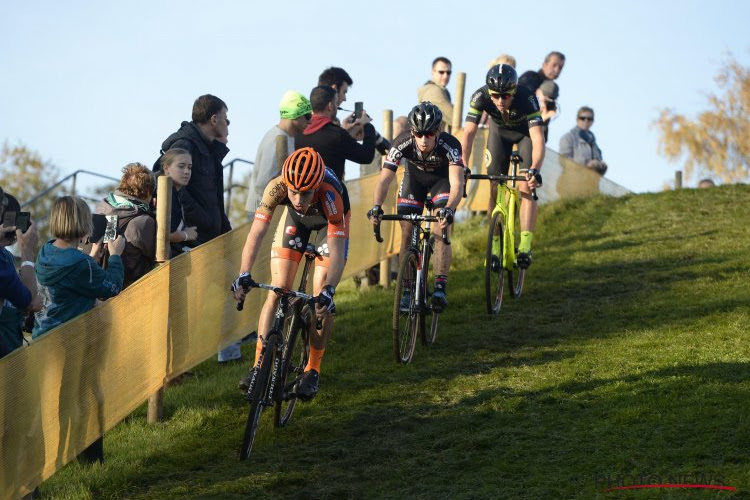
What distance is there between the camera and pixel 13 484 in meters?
7.20

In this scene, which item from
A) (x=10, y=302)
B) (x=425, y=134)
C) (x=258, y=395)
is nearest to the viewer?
(x=10, y=302)

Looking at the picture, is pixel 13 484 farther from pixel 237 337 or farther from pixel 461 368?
pixel 461 368

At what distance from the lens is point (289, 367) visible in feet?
30.3

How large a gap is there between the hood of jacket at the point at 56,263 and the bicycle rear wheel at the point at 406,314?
370 cm

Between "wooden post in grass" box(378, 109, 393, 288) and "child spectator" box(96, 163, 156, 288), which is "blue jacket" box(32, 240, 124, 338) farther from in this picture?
"wooden post in grass" box(378, 109, 393, 288)

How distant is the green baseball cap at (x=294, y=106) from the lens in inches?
443

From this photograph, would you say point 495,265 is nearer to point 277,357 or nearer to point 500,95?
point 500,95

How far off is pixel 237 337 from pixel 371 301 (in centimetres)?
406

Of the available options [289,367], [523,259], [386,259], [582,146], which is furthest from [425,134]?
[582,146]

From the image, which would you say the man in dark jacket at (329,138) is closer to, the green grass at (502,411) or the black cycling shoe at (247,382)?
the green grass at (502,411)

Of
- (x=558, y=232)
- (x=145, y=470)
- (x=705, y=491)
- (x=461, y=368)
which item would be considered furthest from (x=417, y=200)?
(x=558, y=232)

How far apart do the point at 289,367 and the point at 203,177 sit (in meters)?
2.76

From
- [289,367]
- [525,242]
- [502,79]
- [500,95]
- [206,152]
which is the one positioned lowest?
[289,367]

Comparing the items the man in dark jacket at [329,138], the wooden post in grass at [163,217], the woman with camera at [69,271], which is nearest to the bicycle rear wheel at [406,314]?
the man in dark jacket at [329,138]
